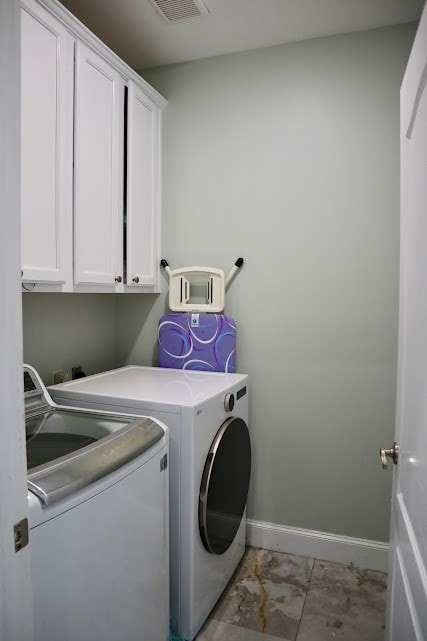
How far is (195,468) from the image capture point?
5.43ft

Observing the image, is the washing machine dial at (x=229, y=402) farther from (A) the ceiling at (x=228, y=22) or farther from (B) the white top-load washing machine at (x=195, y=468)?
(A) the ceiling at (x=228, y=22)

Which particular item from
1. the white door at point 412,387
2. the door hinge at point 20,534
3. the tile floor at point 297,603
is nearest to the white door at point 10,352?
the door hinge at point 20,534

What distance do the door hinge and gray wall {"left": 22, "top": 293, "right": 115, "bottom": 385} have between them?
4.46 feet

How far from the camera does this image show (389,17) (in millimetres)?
2041

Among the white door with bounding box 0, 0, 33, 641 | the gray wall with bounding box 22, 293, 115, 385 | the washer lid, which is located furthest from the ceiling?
the washer lid

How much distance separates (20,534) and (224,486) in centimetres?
122

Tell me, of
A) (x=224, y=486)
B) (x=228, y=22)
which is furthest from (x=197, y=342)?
(x=228, y=22)

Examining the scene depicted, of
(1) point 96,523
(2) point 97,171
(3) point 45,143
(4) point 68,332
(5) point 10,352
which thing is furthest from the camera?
(4) point 68,332

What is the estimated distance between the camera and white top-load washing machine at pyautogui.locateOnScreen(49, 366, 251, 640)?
1.66m

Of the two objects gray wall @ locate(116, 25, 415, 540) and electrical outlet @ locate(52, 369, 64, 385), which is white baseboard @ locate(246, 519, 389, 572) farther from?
electrical outlet @ locate(52, 369, 64, 385)

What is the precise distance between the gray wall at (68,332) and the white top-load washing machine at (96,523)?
38cm

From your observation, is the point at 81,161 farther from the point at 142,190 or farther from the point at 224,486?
the point at 224,486

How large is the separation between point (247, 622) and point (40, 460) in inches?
46.2

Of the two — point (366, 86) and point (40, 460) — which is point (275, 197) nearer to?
point (366, 86)
